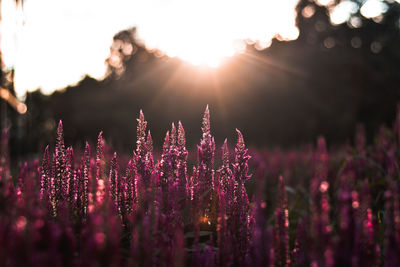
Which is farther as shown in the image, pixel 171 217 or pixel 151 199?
pixel 171 217

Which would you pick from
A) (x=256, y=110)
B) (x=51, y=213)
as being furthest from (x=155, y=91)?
(x=51, y=213)

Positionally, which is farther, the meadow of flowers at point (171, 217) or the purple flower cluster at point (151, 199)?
the purple flower cluster at point (151, 199)

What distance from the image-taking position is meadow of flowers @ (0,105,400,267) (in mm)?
1060

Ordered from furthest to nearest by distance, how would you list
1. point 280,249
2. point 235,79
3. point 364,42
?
point 364,42
point 235,79
point 280,249

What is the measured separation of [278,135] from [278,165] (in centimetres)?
1690

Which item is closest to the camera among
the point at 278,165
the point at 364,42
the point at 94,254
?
the point at 94,254

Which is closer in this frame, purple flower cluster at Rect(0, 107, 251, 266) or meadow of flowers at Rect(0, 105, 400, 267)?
meadow of flowers at Rect(0, 105, 400, 267)

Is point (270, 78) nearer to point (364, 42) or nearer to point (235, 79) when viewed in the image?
point (235, 79)

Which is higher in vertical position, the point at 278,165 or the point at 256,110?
the point at 256,110

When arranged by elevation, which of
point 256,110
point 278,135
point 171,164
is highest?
point 256,110

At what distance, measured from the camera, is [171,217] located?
1743 millimetres

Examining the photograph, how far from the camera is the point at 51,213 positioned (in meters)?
1.92

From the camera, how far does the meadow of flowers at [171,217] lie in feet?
3.48

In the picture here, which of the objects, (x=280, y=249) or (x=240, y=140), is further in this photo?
(x=240, y=140)
